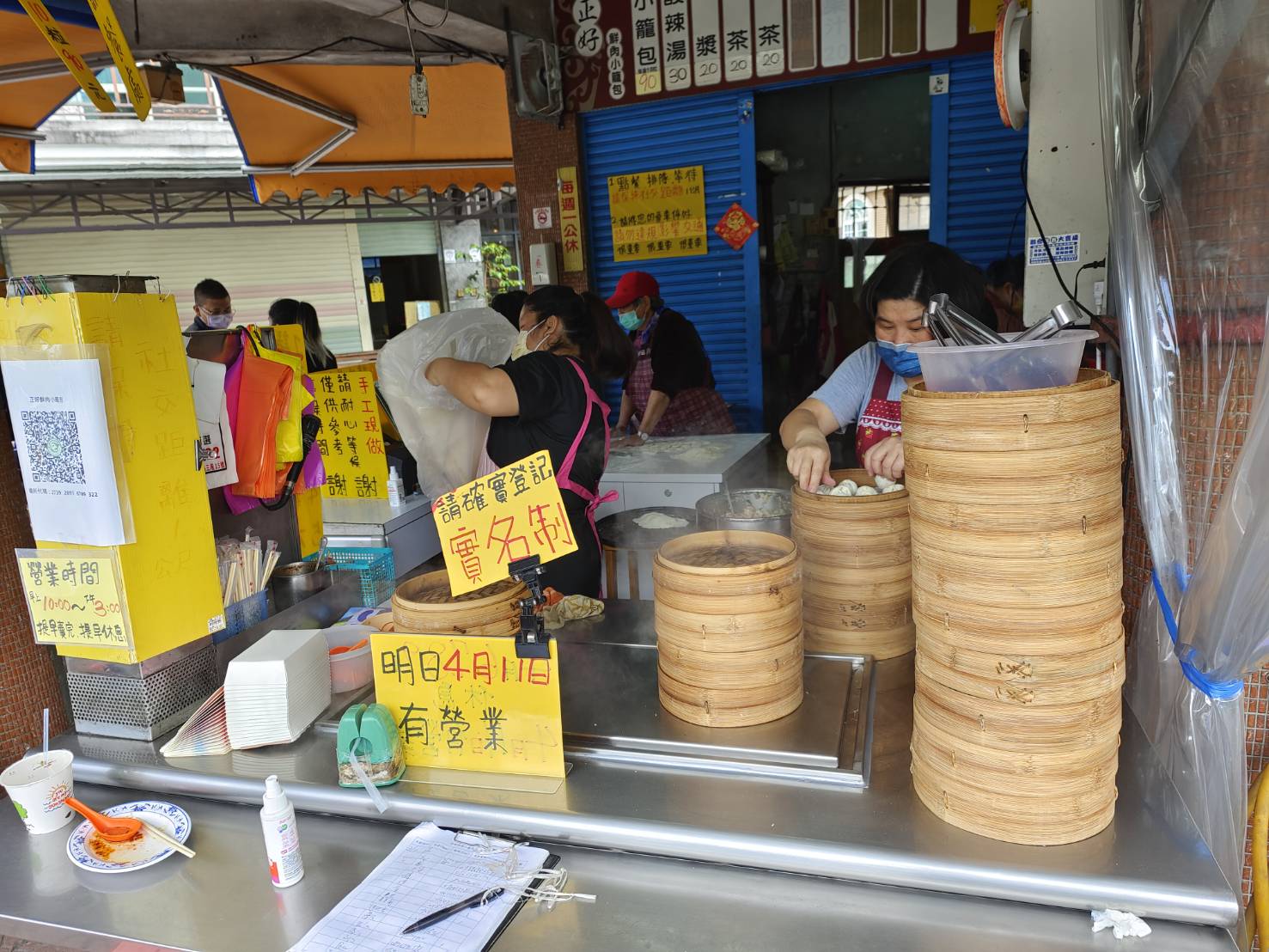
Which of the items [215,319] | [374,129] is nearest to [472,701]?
[215,319]

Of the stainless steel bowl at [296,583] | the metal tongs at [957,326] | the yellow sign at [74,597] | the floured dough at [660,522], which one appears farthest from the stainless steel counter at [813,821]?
the floured dough at [660,522]

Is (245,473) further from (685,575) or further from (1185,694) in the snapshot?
(1185,694)

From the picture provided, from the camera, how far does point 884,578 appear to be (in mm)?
1704

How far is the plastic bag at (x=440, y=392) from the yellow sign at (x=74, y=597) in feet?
3.49

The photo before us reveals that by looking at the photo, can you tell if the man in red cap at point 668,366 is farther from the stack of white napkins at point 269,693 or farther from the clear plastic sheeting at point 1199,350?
the clear plastic sheeting at point 1199,350

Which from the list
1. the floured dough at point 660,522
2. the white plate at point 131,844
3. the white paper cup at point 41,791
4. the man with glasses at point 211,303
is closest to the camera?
the white plate at point 131,844

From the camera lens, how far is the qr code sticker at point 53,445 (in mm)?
1559

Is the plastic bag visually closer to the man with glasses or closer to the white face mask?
the white face mask

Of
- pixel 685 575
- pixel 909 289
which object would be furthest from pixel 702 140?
pixel 685 575

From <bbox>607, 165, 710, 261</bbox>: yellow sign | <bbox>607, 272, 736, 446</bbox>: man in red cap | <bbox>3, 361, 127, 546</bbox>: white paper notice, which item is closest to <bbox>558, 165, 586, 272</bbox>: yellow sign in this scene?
<bbox>607, 165, 710, 261</bbox>: yellow sign

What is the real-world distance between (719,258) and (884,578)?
425 centimetres

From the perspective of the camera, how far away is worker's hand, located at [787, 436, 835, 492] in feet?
5.86

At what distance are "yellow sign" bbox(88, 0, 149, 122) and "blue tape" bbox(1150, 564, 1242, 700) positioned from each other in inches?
118

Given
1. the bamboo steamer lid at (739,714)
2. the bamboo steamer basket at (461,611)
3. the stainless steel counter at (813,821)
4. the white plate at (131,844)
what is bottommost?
the white plate at (131,844)
